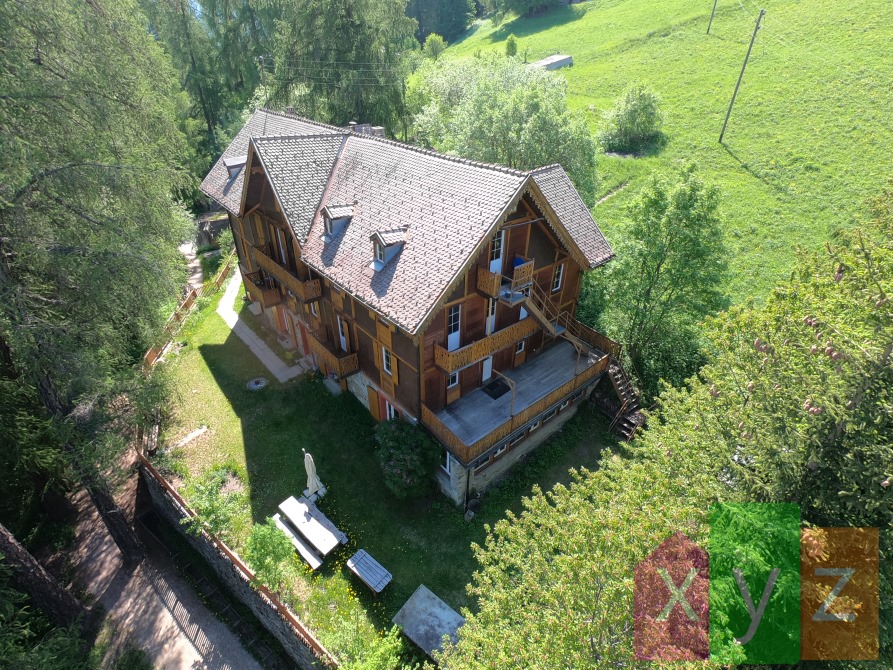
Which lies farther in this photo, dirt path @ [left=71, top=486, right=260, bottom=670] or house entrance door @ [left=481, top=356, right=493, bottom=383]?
house entrance door @ [left=481, top=356, right=493, bottom=383]

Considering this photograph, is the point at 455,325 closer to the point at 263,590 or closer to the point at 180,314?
the point at 263,590

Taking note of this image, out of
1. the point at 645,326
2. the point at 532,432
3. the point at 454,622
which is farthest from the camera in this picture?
the point at 645,326

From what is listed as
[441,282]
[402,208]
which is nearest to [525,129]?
[402,208]

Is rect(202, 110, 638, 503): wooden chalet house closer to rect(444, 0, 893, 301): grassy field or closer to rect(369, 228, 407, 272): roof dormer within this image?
rect(369, 228, 407, 272): roof dormer

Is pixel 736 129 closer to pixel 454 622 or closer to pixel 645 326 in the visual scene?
pixel 645 326

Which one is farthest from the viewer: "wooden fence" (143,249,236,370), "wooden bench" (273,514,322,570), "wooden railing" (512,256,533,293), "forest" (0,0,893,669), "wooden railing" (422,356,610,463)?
"wooden fence" (143,249,236,370)

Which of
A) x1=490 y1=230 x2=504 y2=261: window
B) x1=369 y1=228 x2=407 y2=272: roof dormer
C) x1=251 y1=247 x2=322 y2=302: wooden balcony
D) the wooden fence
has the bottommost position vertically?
the wooden fence

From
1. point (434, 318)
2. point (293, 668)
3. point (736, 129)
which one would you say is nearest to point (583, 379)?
point (434, 318)

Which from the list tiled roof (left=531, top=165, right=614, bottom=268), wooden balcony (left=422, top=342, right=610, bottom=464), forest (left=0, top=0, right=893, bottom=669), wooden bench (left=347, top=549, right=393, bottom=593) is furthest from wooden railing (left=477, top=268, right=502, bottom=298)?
wooden bench (left=347, top=549, right=393, bottom=593)
